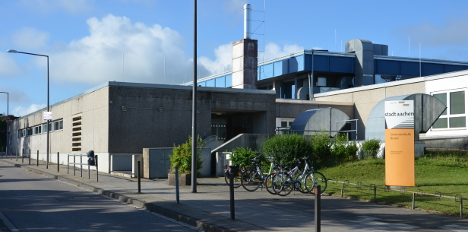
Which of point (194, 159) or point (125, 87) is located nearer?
point (194, 159)

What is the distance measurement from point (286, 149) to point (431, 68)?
35.6m

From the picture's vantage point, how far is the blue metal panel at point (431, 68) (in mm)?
51250

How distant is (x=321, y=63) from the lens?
157 feet

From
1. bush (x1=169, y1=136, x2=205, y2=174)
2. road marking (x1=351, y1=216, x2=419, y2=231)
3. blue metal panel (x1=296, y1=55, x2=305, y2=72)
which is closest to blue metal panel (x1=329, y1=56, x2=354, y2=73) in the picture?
blue metal panel (x1=296, y1=55, x2=305, y2=72)

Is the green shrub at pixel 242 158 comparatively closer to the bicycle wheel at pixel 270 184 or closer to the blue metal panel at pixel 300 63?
the bicycle wheel at pixel 270 184

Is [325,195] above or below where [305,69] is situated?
below

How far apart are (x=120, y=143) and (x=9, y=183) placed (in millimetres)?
6430

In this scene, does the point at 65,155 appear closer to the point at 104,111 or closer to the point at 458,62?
the point at 104,111

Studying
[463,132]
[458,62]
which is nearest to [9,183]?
[463,132]

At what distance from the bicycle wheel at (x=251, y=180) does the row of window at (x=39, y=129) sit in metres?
22.4

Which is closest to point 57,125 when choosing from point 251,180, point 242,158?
point 242,158

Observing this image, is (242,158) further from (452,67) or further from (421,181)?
(452,67)

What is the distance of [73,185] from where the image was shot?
810 inches

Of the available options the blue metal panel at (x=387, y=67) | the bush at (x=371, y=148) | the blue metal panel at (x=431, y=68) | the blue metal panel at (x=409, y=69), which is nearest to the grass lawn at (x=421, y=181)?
the bush at (x=371, y=148)
